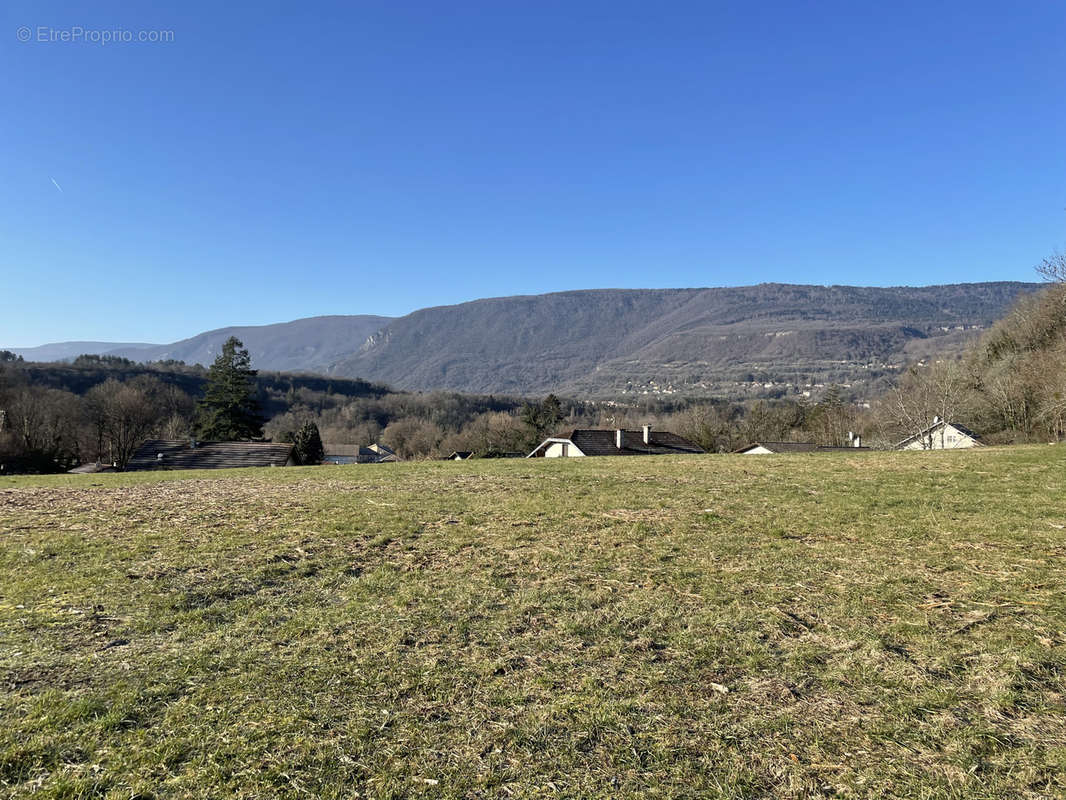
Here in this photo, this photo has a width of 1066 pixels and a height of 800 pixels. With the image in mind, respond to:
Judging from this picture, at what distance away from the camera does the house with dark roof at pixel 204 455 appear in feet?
112

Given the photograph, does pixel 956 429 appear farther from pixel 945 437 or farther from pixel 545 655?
pixel 545 655

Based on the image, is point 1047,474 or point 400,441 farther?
point 400,441

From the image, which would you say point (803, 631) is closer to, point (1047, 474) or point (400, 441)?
point (1047, 474)

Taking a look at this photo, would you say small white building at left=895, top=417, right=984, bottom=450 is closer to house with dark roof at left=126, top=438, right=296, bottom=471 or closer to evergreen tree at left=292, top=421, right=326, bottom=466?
house with dark roof at left=126, top=438, right=296, bottom=471

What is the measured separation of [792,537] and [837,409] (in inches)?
2974

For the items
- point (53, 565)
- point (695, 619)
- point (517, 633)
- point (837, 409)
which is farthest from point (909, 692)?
point (837, 409)

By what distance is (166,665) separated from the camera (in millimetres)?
4094

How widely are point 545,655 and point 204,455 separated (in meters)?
36.8

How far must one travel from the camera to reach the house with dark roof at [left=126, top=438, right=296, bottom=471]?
34.1 metres

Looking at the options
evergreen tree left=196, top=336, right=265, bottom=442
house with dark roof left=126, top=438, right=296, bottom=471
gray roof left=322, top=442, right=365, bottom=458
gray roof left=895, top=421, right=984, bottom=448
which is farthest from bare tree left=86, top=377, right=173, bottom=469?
gray roof left=895, top=421, right=984, bottom=448

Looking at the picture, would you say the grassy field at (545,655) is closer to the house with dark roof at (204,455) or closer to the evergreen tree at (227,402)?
the house with dark roof at (204,455)

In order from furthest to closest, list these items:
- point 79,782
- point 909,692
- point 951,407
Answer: point 951,407 < point 909,692 < point 79,782

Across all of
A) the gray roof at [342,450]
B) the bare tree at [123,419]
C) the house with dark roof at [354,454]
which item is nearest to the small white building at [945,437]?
the house with dark roof at [354,454]

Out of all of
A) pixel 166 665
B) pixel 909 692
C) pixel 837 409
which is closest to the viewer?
pixel 909 692
